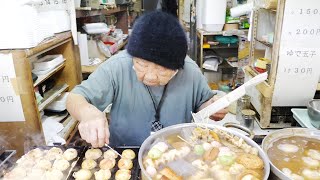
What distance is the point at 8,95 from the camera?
1.95 metres

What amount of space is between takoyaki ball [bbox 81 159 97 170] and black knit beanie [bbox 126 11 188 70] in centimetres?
55

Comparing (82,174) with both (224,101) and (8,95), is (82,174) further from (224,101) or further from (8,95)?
(8,95)

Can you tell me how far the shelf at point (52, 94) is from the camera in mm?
2396

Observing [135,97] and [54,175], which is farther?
[135,97]

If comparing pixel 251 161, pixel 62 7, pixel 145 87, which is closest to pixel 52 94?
pixel 62 7

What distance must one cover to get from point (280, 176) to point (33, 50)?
1.80 m

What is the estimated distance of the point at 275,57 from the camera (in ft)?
6.41

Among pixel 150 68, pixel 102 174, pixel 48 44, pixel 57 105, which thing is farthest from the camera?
pixel 57 105

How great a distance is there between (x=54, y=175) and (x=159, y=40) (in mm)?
772

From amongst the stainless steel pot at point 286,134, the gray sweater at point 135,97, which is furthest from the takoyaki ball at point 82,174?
the stainless steel pot at point 286,134

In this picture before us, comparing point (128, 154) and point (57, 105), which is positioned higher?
point (128, 154)

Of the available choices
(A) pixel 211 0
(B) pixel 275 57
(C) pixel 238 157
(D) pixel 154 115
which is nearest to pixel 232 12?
(A) pixel 211 0

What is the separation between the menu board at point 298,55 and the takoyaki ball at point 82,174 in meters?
1.58

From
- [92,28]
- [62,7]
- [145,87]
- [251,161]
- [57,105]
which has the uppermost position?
[62,7]
